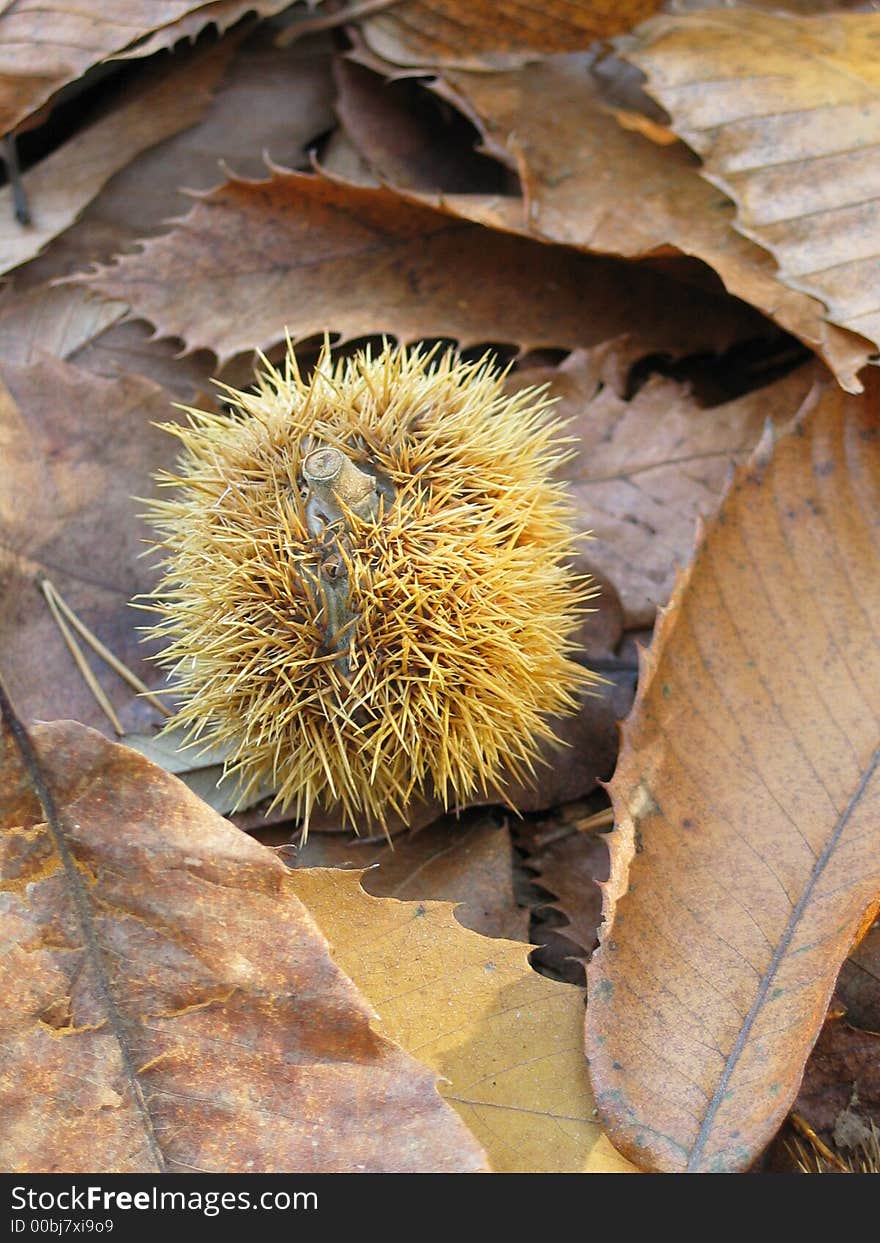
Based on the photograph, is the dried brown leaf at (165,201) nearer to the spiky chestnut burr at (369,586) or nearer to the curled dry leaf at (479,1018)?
the spiky chestnut burr at (369,586)

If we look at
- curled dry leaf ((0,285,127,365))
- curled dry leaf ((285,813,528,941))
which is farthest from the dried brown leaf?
curled dry leaf ((285,813,528,941))

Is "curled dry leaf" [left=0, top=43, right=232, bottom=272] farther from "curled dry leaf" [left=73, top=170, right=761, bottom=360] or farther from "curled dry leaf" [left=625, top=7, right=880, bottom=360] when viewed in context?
"curled dry leaf" [left=625, top=7, right=880, bottom=360]

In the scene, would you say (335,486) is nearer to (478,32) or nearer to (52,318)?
(52,318)

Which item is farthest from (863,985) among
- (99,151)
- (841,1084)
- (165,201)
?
(99,151)

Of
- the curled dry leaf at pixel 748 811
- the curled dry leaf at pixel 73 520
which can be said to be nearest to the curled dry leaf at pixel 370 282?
the curled dry leaf at pixel 73 520

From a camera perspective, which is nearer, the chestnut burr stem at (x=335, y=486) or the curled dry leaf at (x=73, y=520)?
the chestnut burr stem at (x=335, y=486)

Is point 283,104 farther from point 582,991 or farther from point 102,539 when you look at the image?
point 582,991
